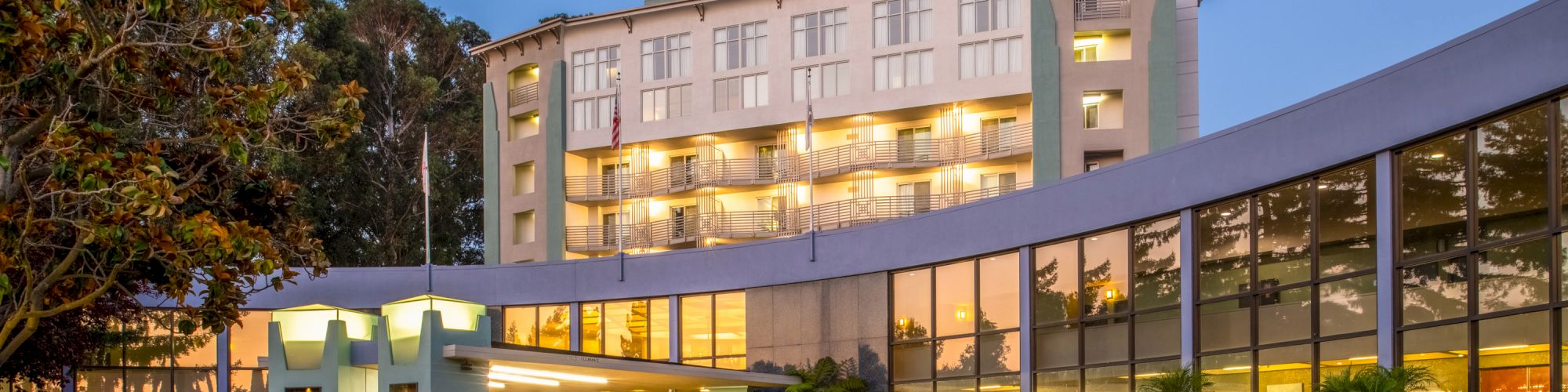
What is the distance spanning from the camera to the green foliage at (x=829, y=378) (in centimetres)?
2969

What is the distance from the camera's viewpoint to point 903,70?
49.3 m

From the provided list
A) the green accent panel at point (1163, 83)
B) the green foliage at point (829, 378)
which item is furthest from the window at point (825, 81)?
the green foliage at point (829, 378)

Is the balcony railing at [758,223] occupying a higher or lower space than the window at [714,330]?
higher

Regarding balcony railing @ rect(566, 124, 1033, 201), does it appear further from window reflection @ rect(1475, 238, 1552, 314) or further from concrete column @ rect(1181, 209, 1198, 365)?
window reflection @ rect(1475, 238, 1552, 314)

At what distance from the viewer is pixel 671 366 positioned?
2631 cm

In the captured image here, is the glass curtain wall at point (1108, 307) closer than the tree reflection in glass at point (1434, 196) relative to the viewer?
No

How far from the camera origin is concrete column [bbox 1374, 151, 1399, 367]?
1930cm

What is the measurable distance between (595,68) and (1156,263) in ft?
115

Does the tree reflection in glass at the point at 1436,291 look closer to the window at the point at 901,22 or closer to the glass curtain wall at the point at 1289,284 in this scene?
the glass curtain wall at the point at 1289,284

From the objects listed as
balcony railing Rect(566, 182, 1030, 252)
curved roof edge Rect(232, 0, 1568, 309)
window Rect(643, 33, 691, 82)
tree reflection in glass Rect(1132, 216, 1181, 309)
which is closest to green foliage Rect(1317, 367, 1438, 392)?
curved roof edge Rect(232, 0, 1568, 309)

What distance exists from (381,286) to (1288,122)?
2401 centimetres

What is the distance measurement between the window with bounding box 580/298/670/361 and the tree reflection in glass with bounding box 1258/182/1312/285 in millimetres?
16413

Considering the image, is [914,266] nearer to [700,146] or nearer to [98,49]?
[98,49]

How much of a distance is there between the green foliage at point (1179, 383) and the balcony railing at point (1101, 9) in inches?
995
